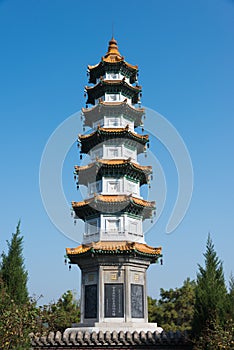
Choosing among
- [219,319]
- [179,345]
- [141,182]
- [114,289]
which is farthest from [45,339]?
[141,182]

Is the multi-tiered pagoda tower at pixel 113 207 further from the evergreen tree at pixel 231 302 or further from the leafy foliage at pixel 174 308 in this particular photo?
the leafy foliage at pixel 174 308

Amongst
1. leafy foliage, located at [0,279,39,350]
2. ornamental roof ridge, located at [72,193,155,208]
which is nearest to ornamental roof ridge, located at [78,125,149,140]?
ornamental roof ridge, located at [72,193,155,208]

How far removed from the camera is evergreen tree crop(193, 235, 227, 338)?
51.9 feet

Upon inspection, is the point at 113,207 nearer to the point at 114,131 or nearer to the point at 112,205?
the point at 112,205

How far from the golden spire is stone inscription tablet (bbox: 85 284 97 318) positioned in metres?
16.3

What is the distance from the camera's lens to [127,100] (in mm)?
26422

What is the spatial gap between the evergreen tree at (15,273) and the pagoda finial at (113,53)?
15.6 m

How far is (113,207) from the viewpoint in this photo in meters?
22.6

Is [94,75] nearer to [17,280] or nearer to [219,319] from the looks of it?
[17,280]

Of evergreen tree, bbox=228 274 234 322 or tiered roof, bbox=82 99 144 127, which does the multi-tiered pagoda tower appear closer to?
tiered roof, bbox=82 99 144 127

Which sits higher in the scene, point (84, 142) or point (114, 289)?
point (84, 142)

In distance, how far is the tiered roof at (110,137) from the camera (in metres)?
24.1

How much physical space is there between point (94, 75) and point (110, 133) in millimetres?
6362

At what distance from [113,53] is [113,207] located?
12.8 metres
